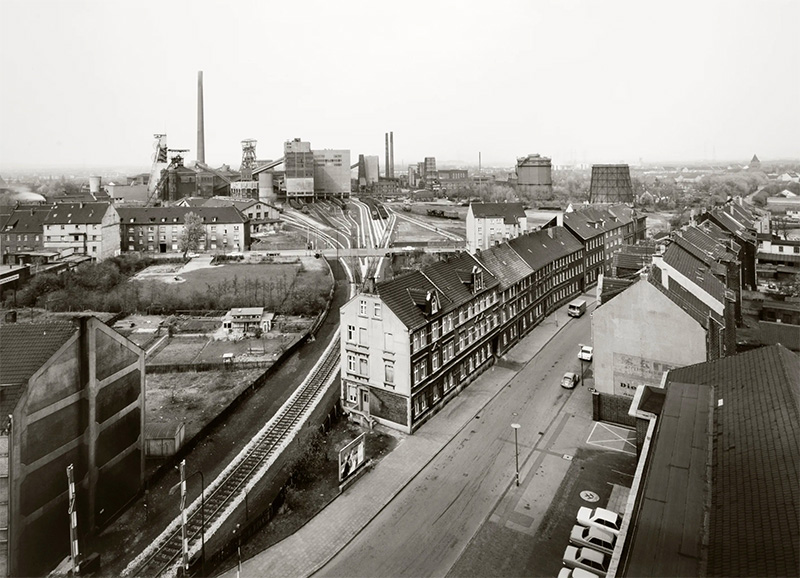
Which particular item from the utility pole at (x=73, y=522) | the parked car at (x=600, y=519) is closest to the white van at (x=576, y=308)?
the parked car at (x=600, y=519)

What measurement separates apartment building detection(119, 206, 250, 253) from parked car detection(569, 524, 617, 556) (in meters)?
72.0

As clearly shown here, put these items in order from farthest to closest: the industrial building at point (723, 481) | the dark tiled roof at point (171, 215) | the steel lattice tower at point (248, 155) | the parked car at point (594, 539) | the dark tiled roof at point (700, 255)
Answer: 1. the steel lattice tower at point (248, 155)
2. the dark tiled roof at point (171, 215)
3. the dark tiled roof at point (700, 255)
4. the parked car at point (594, 539)
5. the industrial building at point (723, 481)

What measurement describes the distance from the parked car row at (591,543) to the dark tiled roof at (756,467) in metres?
5.43

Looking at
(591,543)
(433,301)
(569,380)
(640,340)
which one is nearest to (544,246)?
(569,380)

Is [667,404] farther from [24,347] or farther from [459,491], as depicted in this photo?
[24,347]

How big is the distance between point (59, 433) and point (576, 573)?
18.9m

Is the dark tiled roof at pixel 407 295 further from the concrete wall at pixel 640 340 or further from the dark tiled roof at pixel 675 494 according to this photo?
the dark tiled roof at pixel 675 494

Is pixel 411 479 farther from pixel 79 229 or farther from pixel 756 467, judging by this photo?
pixel 79 229

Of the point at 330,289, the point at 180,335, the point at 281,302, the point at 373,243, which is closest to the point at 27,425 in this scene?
the point at 180,335

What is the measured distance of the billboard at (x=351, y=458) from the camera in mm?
23625

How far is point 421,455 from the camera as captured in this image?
1041 inches

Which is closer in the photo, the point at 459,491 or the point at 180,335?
the point at 459,491

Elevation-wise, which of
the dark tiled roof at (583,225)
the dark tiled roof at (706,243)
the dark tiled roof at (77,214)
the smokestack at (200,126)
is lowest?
the dark tiled roof at (706,243)

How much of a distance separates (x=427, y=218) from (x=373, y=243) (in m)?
34.9
